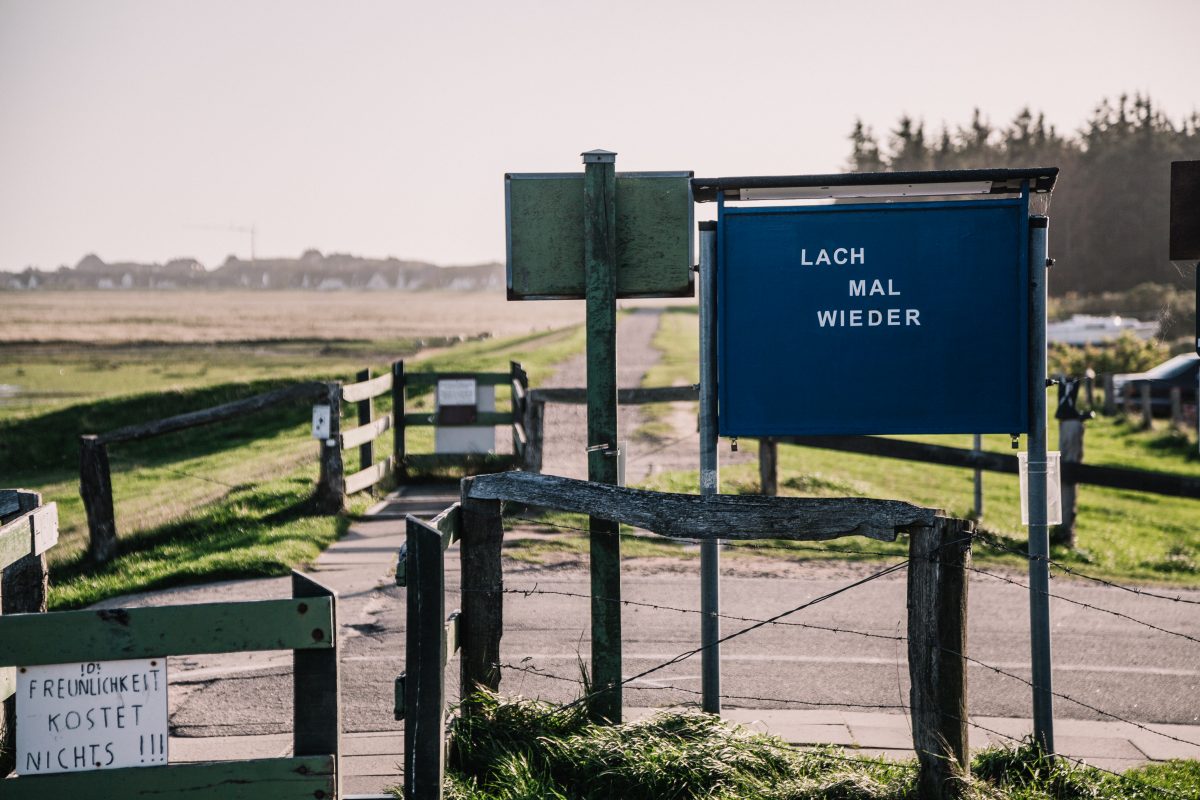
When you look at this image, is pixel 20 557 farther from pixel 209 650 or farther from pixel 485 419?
pixel 485 419

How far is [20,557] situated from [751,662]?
4.78m

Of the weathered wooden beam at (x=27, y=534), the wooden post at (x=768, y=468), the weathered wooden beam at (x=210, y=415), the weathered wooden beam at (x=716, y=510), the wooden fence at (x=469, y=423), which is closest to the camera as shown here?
the weathered wooden beam at (x=716, y=510)

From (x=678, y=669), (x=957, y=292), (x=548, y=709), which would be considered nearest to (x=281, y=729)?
(x=548, y=709)

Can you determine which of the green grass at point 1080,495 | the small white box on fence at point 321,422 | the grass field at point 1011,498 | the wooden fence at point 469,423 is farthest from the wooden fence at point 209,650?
the wooden fence at point 469,423

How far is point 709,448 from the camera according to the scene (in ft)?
20.0

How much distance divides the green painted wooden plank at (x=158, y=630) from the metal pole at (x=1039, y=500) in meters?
3.64

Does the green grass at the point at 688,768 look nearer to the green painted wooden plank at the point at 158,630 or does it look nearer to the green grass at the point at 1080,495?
the green painted wooden plank at the point at 158,630

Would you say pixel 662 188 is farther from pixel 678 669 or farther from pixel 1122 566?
pixel 1122 566

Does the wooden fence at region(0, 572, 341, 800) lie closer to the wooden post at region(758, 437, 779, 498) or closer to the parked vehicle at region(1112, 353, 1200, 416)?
the wooden post at region(758, 437, 779, 498)

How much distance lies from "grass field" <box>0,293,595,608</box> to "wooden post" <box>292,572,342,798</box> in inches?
241

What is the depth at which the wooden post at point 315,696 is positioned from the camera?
4230 millimetres

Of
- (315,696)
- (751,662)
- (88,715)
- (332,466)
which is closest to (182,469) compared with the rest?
(332,466)

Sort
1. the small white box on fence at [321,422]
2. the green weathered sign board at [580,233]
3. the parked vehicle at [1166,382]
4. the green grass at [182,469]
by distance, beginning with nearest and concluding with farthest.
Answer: the green weathered sign board at [580,233] → the green grass at [182,469] → the small white box on fence at [321,422] → the parked vehicle at [1166,382]

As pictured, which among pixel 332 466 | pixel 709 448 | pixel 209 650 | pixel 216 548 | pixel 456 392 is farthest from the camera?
pixel 456 392
